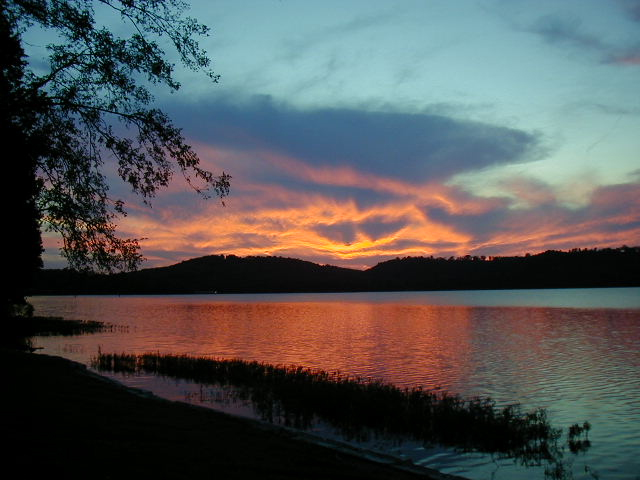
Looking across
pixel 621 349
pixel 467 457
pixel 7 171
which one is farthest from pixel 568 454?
pixel 621 349

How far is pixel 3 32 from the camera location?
12.8 m

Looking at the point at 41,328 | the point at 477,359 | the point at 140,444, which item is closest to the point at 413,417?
the point at 140,444

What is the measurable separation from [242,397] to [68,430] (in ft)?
51.2

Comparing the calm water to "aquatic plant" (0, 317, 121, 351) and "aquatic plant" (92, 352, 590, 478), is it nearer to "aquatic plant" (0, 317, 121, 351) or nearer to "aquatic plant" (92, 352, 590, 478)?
"aquatic plant" (92, 352, 590, 478)

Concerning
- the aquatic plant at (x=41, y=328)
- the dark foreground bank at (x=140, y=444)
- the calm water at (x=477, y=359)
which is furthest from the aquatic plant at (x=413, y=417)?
the aquatic plant at (x=41, y=328)

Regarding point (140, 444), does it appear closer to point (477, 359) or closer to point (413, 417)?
point (413, 417)

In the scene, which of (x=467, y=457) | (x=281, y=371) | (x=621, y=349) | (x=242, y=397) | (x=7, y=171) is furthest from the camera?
(x=621, y=349)

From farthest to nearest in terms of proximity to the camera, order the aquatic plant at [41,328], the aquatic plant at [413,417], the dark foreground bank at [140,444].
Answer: the aquatic plant at [41,328] < the aquatic plant at [413,417] < the dark foreground bank at [140,444]

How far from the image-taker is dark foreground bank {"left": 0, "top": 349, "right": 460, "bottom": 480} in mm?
9336

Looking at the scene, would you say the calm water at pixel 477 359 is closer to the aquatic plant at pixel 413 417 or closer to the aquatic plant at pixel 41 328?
the aquatic plant at pixel 413 417

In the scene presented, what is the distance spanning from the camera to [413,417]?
20.7 m

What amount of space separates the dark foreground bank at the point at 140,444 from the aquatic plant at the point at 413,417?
219 inches

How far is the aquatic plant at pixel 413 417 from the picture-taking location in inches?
711

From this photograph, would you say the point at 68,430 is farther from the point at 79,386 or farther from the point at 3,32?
the point at 3,32
